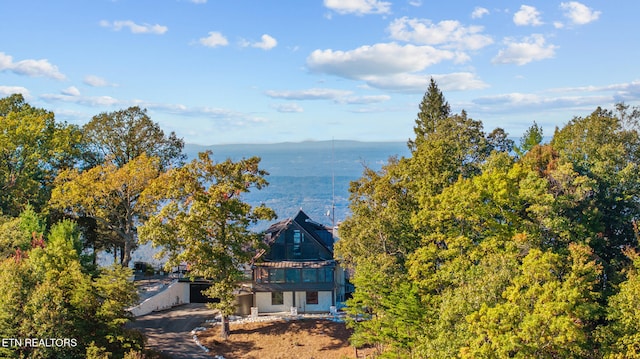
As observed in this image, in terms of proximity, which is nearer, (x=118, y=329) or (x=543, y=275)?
(x=543, y=275)

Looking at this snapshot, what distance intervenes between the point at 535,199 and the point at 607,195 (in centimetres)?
682

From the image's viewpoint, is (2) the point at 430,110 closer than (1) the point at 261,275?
No

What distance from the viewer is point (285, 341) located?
127 feet

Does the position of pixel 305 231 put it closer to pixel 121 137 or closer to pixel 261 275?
pixel 261 275

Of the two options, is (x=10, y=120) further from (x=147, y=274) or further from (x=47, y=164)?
(x=147, y=274)

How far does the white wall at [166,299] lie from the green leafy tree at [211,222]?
6.57 meters

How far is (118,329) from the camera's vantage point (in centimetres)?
3114

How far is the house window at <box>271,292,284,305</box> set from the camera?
4628 cm

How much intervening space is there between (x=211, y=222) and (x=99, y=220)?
43.5ft

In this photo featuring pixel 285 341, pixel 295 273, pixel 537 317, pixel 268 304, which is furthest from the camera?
pixel 268 304

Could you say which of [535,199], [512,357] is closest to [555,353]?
[512,357]

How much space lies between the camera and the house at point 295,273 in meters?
45.3

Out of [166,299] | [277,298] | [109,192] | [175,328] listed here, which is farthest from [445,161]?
[109,192]

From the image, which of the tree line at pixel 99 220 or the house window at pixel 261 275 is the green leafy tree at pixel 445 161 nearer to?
the tree line at pixel 99 220
